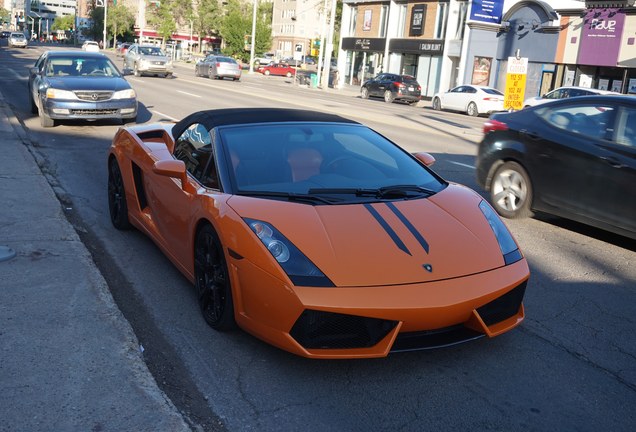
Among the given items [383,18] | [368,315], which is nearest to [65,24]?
[383,18]

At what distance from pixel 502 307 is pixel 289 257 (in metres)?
1.27

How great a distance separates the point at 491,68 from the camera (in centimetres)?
4391

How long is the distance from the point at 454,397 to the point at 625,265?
11.5 feet

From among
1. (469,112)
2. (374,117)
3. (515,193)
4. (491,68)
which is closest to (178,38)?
(491,68)

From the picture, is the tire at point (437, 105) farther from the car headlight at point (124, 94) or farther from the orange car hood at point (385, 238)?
the orange car hood at point (385, 238)

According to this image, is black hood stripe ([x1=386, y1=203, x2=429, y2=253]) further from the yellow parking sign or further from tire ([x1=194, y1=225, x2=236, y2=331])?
the yellow parking sign

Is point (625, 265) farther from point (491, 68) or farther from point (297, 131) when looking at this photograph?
point (491, 68)

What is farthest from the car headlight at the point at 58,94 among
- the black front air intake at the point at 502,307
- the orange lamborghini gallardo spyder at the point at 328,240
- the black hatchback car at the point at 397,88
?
the black hatchback car at the point at 397,88

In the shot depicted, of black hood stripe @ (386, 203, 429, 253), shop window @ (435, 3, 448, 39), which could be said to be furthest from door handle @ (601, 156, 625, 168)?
shop window @ (435, 3, 448, 39)

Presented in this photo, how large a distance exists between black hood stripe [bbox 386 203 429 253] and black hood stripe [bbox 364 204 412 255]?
0.38 feet

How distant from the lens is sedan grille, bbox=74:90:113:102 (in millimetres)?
14008

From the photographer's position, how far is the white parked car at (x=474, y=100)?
3092 centimetres

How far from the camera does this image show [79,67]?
595 inches

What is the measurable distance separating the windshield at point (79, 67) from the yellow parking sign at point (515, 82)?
494 inches
